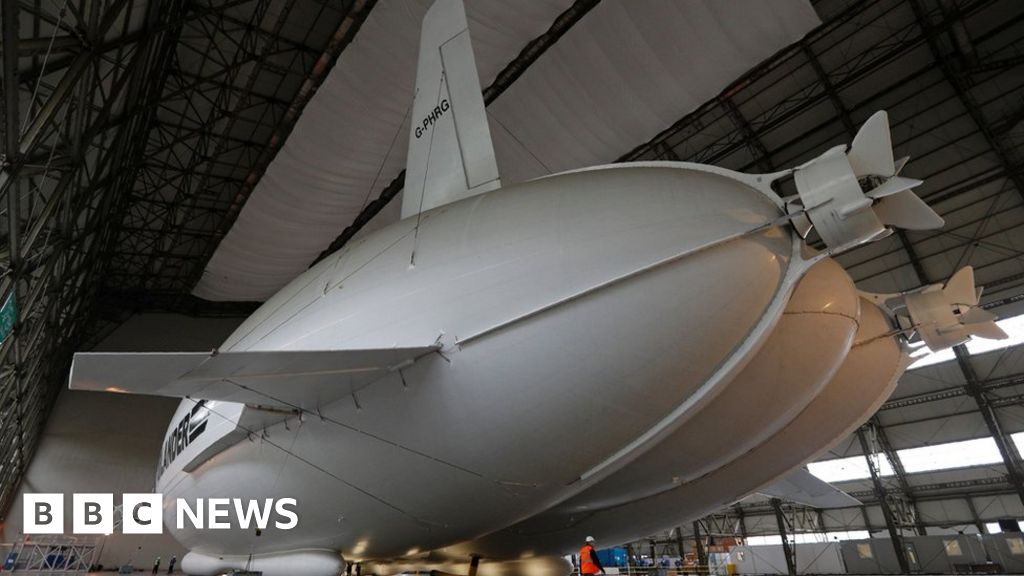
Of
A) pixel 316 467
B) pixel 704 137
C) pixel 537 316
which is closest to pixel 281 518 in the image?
pixel 316 467

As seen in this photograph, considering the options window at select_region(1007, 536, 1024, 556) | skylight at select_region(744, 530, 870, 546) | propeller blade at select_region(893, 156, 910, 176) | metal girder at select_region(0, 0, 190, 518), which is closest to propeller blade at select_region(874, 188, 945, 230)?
propeller blade at select_region(893, 156, 910, 176)

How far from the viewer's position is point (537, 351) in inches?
176

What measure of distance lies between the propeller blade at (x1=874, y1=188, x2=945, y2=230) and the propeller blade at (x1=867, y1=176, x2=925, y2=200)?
24 centimetres

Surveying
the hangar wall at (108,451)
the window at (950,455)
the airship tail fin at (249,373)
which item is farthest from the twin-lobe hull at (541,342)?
the hangar wall at (108,451)

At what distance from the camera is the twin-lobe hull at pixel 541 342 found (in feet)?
14.1

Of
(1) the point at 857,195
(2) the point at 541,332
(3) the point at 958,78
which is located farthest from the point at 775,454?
(3) the point at 958,78

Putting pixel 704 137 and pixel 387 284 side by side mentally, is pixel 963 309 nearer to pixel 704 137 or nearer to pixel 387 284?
pixel 387 284

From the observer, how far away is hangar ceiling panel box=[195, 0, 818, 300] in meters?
12.8

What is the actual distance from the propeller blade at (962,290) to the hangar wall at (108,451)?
3250cm

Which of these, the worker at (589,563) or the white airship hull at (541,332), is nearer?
the white airship hull at (541,332)

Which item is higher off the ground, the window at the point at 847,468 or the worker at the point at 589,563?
the window at the point at 847,468

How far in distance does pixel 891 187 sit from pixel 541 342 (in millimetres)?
2829

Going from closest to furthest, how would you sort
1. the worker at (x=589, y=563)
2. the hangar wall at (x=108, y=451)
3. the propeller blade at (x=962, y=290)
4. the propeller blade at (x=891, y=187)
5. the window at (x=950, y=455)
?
the propeller blade at (x=891, y=187), the worker at (x=589, y=563), the propeller blade at (x=962, y=290), the window at (x=950, y=455), the hangar wall at (x=108, y=451)

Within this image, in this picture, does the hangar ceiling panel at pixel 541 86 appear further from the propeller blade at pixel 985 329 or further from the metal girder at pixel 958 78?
the propeller blade at pixel 985 329
